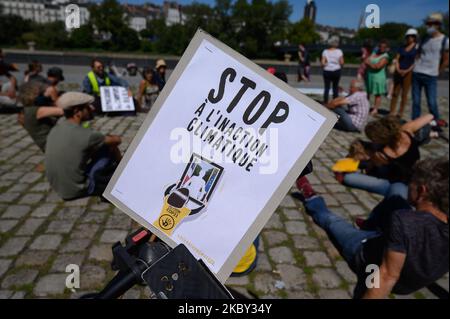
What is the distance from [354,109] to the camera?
612cm

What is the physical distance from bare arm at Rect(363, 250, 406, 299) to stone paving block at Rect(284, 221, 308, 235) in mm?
1242

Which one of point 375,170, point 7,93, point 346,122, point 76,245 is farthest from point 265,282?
point 7,93

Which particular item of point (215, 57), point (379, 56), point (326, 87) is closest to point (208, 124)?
point (215, 57)

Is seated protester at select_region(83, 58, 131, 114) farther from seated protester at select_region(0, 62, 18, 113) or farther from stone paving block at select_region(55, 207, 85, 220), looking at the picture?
stone paving block at select_region(55, 207, 85, 220)

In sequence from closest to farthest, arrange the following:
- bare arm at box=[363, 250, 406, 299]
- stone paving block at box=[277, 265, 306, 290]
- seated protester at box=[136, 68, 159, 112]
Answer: bare arm at box=[363, 250, 406, 299] < stone paving block at box=[277, 265, 306, 290] < seated protester at box=[136, 68, 159, 112]

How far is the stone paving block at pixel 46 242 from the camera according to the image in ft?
9.51

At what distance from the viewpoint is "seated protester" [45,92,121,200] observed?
3252mm

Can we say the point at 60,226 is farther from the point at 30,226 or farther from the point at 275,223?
the point at 275,223

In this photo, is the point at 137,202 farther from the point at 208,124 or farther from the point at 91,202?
the point at 91,202

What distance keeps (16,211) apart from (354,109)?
5.73 m

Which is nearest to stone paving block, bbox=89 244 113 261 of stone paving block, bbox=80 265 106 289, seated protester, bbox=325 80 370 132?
stone paving block, bbox=80 265 106 289

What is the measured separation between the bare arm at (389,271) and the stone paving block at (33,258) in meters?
2.64

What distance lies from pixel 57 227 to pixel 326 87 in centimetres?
575
